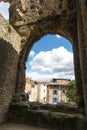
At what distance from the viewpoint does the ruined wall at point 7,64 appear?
660 cm

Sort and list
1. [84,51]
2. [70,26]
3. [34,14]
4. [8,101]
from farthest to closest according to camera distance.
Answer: [34,14] < [70,26] < [8,101] < [84,51]

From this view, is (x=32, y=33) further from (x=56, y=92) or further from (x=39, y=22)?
(x=56, y=92)

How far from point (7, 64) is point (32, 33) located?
273 cm

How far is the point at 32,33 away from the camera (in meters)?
8.95

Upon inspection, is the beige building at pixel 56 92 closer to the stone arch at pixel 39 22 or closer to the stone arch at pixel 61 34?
the stone arch at pixel 61 34

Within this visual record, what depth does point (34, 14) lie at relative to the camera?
9203 millimetres

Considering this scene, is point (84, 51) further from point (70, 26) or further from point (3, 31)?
point (3, 31)

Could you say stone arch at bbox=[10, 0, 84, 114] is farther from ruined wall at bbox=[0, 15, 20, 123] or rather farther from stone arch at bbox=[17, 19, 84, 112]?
ruined wall at bbox=[0, 15, 20, 123]

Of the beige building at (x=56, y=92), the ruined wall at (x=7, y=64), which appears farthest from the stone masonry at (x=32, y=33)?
the beige building at (x=56, y=92)

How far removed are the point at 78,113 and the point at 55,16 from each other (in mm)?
4931

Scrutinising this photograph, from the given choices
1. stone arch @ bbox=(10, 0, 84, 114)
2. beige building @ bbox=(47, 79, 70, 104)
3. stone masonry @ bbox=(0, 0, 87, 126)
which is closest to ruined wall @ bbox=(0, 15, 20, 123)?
stone masonry @ bbox=(0, 0, 87, 126)

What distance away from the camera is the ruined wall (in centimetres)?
660

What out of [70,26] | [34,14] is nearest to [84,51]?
[70,26]

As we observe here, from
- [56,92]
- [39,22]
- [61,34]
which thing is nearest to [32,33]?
[39,22]
